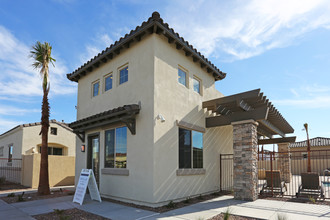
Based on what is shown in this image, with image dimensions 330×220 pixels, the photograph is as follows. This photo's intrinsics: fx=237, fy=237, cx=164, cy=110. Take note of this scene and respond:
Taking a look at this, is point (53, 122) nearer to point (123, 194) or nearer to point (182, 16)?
point (123, 194)

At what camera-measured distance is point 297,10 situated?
26.3ft

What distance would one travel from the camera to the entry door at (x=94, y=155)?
1069 centimetres

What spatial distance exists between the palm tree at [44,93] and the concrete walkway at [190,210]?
190cm

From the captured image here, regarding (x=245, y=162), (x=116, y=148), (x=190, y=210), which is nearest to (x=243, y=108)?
(x=245, y=162)

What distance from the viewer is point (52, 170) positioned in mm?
14578

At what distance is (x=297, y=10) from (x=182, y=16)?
3.93 meters

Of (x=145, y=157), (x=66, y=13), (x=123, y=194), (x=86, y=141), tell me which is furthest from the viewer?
(x=86, y=141)

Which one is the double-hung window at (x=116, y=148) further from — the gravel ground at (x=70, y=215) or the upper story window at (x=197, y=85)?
the upper story window at (x=197, y=85)

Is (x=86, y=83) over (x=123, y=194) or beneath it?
over

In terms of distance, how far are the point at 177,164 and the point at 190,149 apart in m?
1.12

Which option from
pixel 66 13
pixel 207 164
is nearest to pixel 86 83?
pixel 66 13

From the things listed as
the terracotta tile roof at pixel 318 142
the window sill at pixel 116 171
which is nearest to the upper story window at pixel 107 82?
the window sill at pixel 116 171

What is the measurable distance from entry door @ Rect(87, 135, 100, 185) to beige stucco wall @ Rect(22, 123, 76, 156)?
9.94 metres

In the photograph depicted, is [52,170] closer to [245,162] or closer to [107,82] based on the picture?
[107,82]
